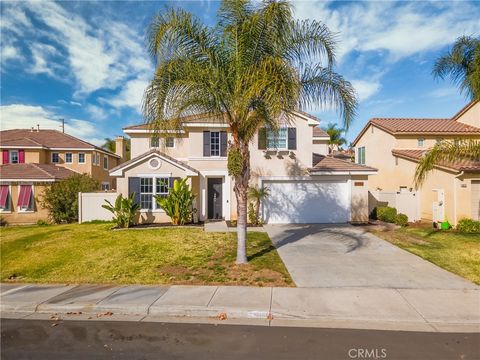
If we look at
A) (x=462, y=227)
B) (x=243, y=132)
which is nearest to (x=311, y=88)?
(x=243, y=132)

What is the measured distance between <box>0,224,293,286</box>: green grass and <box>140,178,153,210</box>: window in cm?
214

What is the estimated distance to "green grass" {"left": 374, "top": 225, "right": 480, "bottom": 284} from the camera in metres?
8.20

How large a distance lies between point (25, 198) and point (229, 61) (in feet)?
57.2

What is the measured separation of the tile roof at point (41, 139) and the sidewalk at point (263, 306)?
850 inches

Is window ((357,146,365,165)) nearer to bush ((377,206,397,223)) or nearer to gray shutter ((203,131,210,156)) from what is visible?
bush ((377,206,397,223))

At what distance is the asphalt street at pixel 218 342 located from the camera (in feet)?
13.9

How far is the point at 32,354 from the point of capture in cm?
432

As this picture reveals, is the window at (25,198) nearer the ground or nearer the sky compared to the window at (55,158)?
nearer the ground

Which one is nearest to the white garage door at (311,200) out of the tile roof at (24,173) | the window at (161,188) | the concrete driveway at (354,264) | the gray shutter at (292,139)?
the gray shutter at (292,139)

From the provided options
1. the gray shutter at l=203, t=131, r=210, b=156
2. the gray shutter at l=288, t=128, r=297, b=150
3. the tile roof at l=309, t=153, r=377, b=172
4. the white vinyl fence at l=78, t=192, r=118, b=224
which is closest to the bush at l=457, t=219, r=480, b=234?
the tile roof at l=309, t=153, r=377, b=172

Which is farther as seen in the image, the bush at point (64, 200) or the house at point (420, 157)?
the bush at point (64, 200)

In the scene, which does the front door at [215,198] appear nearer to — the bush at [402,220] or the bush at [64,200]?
the bush at [64,200]

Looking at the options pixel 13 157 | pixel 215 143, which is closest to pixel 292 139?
pixel 215 143

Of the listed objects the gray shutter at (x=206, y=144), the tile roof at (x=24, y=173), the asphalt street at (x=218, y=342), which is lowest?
the asphalt street at (x=218, y=342)
